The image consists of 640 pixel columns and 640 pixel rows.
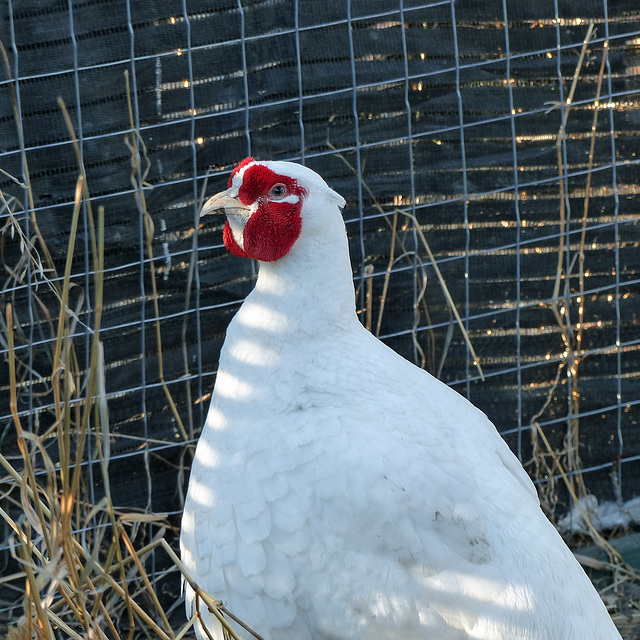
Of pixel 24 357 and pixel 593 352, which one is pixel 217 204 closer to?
pixel 24 357

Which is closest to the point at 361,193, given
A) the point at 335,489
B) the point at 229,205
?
the point at 229,205

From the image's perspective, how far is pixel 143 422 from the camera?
298cm

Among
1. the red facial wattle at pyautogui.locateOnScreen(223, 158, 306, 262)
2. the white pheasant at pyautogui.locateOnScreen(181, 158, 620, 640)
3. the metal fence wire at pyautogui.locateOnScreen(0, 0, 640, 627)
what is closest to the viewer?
the white pheasant at pyautogui.locateOnScreen(181, 158, 620, 640)

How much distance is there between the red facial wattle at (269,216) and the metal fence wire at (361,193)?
0.89 meters

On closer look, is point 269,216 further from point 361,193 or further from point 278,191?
point 361,193

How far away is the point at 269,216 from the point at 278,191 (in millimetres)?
67

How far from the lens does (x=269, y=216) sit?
1901 millimetres

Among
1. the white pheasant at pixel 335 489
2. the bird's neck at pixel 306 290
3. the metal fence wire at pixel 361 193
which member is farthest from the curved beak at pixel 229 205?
the metal fence wire at pixel 361 193

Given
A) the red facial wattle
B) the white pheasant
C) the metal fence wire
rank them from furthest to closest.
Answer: the metal fence wire → the red facial wattle → the white pheasant

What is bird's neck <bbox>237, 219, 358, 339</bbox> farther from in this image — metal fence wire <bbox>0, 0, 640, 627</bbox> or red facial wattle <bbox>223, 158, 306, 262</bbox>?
metal fence wire <bbox>0, 0, 640, 627</bbox>

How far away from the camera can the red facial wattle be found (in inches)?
74.1

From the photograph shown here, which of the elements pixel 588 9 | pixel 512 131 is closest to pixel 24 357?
pixel 512 131

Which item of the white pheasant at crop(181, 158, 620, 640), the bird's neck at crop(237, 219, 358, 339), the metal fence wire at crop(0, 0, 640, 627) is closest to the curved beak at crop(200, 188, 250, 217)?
the white pheasant at crop(181, 158, 620, 640)

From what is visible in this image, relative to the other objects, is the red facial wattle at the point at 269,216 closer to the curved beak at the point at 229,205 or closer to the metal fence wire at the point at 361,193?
the curved beak at the point at 229,205
